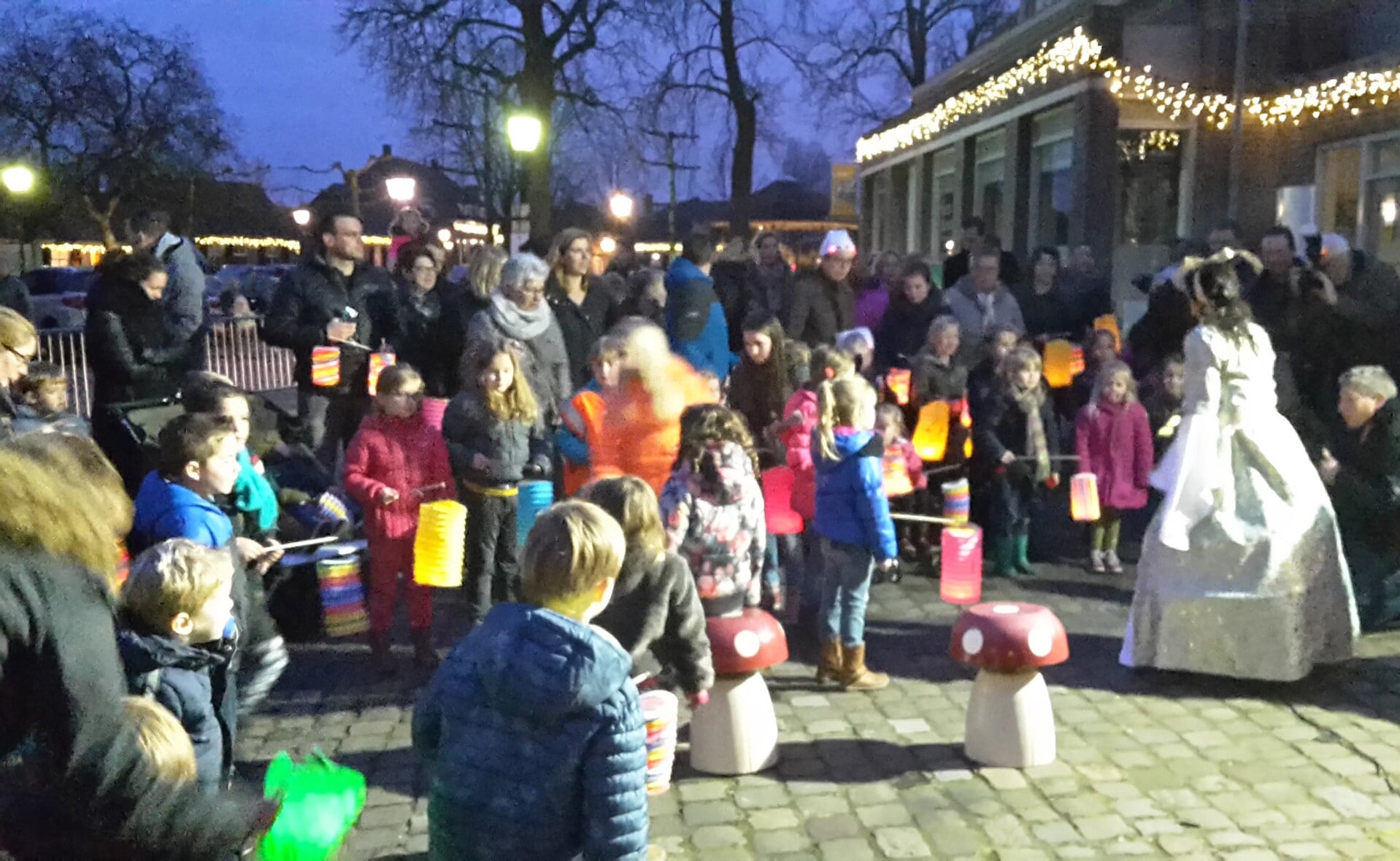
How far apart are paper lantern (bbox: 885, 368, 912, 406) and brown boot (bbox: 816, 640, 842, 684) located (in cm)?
279

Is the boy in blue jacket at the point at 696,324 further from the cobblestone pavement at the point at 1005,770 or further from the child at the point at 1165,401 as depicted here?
the child at the point at 1165,401

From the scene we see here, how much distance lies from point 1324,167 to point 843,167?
48.7 ft

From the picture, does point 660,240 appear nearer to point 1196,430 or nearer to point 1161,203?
point 1161,203

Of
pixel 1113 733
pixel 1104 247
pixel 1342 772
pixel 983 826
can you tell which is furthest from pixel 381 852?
pixel 1104 247

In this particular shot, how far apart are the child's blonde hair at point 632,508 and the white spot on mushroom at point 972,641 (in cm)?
141

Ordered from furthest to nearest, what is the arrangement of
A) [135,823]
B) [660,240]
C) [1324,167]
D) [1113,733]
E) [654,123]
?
[660,240]
[654,123]
[1324,167]
[1113,733]
[135,823]

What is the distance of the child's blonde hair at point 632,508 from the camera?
14.2 feet

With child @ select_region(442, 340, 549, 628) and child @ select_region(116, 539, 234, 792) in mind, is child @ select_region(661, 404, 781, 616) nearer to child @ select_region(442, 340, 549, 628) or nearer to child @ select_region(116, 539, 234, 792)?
child @ select_region(442, 340, 549, 628)

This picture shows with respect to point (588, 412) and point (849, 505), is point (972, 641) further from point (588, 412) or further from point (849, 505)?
point (588, 412)

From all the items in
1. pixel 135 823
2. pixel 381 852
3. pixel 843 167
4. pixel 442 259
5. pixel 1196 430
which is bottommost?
pixel 381 852

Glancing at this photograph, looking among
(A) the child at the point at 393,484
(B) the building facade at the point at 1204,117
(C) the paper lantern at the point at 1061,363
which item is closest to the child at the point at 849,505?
(A) the child at the point at 393,484

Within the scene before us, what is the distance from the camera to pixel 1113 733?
5484mm

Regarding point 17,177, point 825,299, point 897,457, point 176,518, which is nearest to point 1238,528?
point 897,457

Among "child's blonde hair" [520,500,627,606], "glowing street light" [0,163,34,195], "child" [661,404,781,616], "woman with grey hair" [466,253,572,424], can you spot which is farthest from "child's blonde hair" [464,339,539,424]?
"glowing street light" [0,163,34,195]
